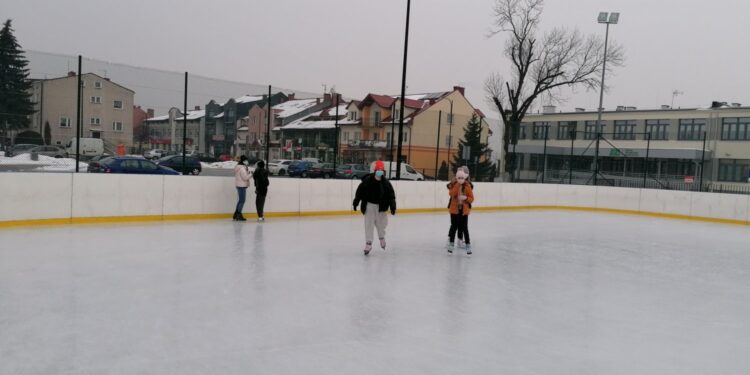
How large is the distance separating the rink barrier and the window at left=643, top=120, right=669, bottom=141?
2978cm

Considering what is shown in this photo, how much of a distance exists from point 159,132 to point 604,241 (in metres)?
10.8

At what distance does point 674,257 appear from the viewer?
35.0ft

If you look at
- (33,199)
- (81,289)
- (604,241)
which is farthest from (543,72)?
(81,289)

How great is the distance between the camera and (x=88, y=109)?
11633 millimetres

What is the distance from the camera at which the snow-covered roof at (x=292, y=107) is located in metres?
15.2

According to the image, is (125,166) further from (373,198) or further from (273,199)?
(373,198)

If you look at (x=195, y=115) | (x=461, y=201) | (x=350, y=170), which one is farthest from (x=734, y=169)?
(x=195, y=115)

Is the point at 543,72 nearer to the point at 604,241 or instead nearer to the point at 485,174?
the point at 485,174

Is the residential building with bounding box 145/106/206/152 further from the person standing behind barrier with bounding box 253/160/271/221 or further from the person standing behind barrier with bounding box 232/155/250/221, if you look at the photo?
the person standing behind barrier with bounding box 253/160/271/221

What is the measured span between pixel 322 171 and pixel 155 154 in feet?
17.0

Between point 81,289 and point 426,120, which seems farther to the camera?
point 426,120

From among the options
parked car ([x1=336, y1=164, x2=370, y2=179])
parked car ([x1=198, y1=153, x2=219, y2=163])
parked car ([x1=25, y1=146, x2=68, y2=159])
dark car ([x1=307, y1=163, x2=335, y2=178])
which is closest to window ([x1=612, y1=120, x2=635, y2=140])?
parked car ([x1=336, y1=164, x2=370, y2=179])

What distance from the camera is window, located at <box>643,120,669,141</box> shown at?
4631 centimetres

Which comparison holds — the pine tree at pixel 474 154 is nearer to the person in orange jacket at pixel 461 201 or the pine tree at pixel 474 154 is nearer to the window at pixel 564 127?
the person in orange jacket at pixel 461 201
